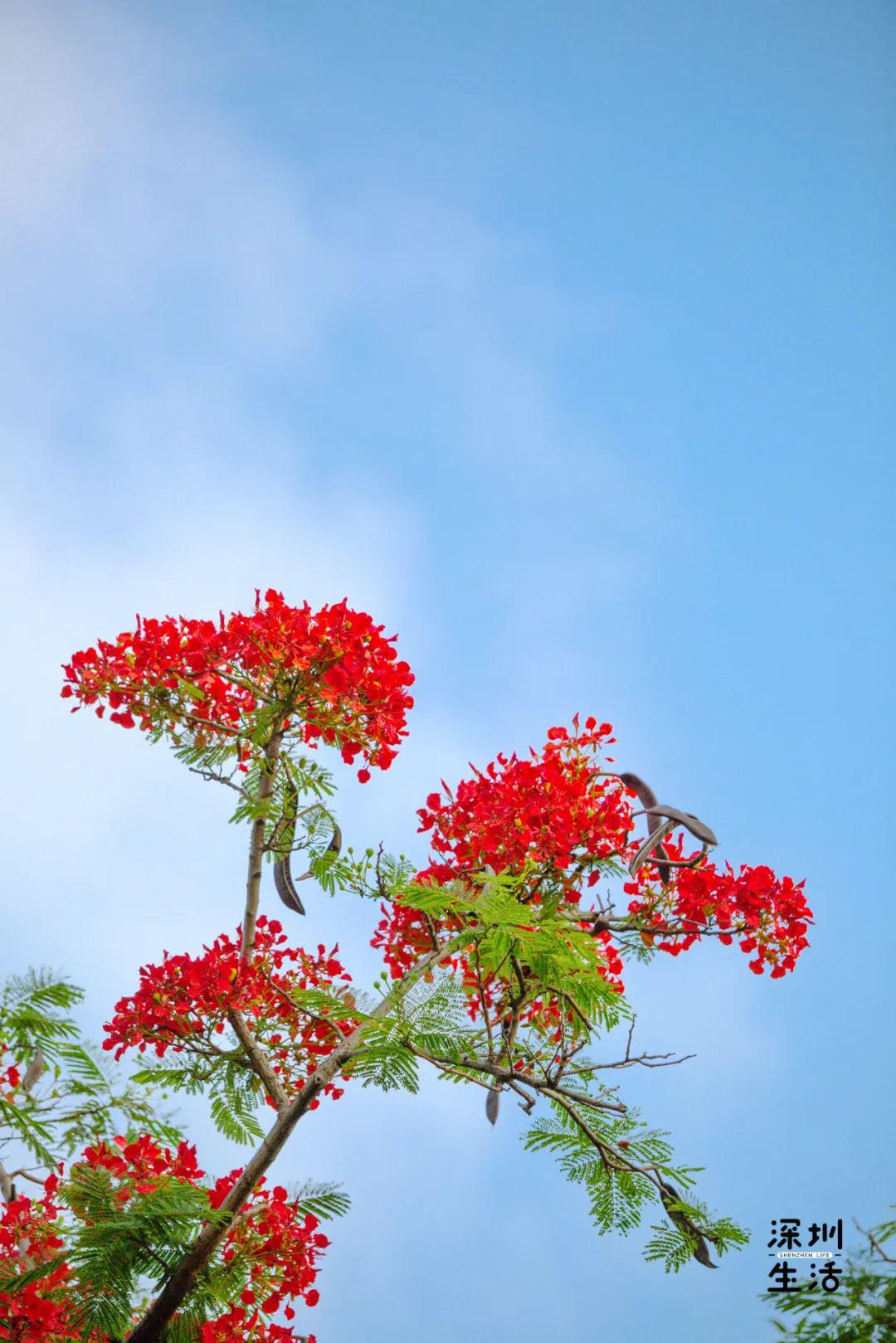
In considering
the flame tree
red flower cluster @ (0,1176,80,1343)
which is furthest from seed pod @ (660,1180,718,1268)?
red flower cluster @ (0,1176,80,1343)

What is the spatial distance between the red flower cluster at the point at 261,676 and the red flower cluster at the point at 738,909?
1231 millimetres

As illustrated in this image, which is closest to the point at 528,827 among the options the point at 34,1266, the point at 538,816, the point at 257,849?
the point at 538,816

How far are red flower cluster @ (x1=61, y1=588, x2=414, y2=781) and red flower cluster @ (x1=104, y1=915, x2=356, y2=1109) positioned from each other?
2.90 feet

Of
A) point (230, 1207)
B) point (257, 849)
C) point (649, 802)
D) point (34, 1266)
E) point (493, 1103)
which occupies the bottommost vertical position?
point (34, 1266)

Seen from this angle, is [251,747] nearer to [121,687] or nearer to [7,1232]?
[121,687]

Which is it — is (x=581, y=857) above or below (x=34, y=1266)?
above

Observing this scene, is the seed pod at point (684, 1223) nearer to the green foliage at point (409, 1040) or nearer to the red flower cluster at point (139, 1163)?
the green foliage at point (409, 1040)

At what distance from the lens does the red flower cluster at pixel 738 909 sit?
14.7 feet

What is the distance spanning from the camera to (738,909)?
451 centimetres

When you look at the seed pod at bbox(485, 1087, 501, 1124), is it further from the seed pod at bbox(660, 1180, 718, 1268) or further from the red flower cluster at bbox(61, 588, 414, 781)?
the red flower cluster at bbox(61, 588, 414, 781)

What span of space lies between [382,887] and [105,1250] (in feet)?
5.21

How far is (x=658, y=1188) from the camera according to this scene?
4.34 meters

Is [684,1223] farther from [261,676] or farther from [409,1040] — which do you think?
[261,676]

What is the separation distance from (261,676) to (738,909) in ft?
6.67
